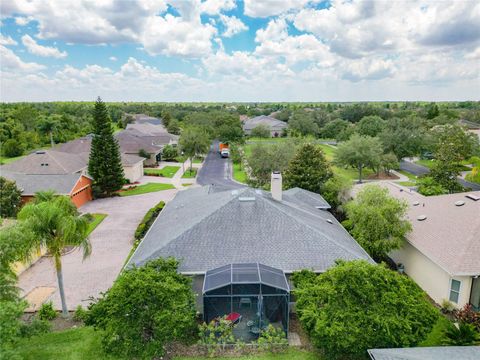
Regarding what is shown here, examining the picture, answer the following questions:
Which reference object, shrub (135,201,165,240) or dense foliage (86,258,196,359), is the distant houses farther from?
dense foliage (86,258,196,359)

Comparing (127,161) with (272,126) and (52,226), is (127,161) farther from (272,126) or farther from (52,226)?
(272,126)

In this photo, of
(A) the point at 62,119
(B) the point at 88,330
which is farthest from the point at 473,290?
(A) the point at 62,119

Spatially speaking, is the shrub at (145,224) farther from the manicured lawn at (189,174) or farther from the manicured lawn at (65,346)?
the manicured lawn at (189,174)

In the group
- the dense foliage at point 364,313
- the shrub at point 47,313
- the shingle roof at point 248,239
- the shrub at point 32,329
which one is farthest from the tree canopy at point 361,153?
the shrub at point 32,329

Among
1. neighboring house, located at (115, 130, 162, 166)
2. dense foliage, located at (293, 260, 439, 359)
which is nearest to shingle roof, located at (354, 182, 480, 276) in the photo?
dense foliage, located at (293, 260, 439, 359)

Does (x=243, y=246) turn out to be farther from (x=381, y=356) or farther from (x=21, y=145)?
(x=21, y=145)
